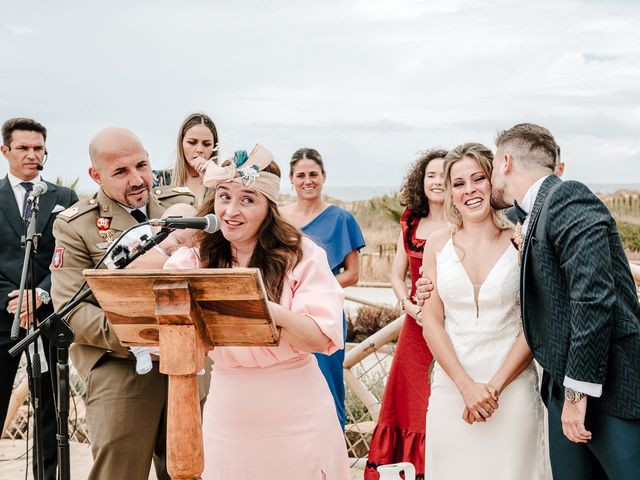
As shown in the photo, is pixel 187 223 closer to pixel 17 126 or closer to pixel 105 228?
pixel 105 228

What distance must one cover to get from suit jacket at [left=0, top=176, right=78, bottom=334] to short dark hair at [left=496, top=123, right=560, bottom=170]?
345cm

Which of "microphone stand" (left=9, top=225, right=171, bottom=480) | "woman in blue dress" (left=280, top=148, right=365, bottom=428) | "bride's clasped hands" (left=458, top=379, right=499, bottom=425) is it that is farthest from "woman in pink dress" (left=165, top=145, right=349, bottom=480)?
"woman in blue dress" (left=280, top=148, right=365, bottom=428)

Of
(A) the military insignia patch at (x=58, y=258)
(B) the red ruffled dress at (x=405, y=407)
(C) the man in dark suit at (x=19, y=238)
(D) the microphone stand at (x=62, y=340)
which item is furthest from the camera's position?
(C) the man in dark suit at (x=19, y=238)

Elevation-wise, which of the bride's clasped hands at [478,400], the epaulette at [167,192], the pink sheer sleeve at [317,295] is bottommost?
the bride's clasped hands at [478,400]

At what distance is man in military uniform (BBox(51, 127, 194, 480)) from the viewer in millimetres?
3525

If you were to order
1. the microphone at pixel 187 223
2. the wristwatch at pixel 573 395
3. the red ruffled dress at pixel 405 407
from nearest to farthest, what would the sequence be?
the microphone at pixel 187 223, the wristwatch at pixel 573 395, the red ruffled dress at pixel 405 407

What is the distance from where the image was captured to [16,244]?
546cm

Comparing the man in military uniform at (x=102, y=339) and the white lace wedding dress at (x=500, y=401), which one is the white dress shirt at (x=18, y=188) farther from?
the white lace wedding dress at (x=500, y=401)

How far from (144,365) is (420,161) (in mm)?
2576

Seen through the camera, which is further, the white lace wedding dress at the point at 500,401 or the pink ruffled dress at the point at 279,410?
the white lace wedding dress at the point at 500,401

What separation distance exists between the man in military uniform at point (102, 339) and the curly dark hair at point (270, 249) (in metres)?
0.71

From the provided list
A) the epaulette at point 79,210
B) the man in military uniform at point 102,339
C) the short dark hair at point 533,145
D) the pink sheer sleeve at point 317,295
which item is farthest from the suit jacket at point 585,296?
the epaulette at point 79,210

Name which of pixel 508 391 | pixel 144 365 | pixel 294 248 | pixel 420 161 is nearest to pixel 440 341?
pixel 508 391

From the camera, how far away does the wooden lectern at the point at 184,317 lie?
6.77 feet
